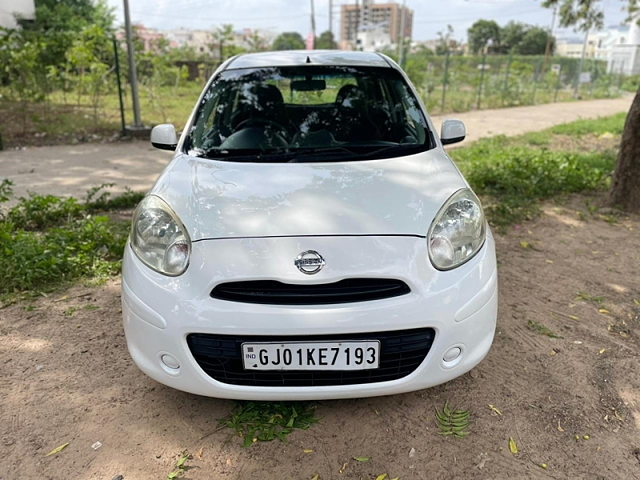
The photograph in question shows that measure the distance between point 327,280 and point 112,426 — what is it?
112 cm

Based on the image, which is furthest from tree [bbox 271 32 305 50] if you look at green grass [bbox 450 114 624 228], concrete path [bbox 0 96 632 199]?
green grass [bbox 450 114 624 228]

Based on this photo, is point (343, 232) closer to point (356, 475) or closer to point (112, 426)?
point (356, 475)

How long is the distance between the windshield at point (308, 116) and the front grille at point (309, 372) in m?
1.06

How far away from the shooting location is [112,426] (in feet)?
7.07

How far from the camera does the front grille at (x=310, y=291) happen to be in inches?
74.0

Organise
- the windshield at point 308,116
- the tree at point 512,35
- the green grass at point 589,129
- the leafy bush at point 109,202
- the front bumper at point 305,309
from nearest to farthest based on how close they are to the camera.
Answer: the front bumper at point 305,309 → the windshield at point 308,116 → the leafy bush at point 109,202 → the green grass at point 589,129 → the tree at point 512,35

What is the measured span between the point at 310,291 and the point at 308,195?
502 mm

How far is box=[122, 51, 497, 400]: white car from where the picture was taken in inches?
73.6

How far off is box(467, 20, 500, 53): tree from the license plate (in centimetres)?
9326

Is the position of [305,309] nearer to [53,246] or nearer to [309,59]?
[309,59]

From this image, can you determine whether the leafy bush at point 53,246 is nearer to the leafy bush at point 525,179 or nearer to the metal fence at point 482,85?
the leafy bush at point 525,179

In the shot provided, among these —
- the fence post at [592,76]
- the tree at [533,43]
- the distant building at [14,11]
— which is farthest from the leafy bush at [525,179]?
the tree at [533,43]

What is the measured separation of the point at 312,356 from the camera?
6.20 ft

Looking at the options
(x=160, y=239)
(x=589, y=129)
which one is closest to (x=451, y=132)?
(x=160, y=239)
